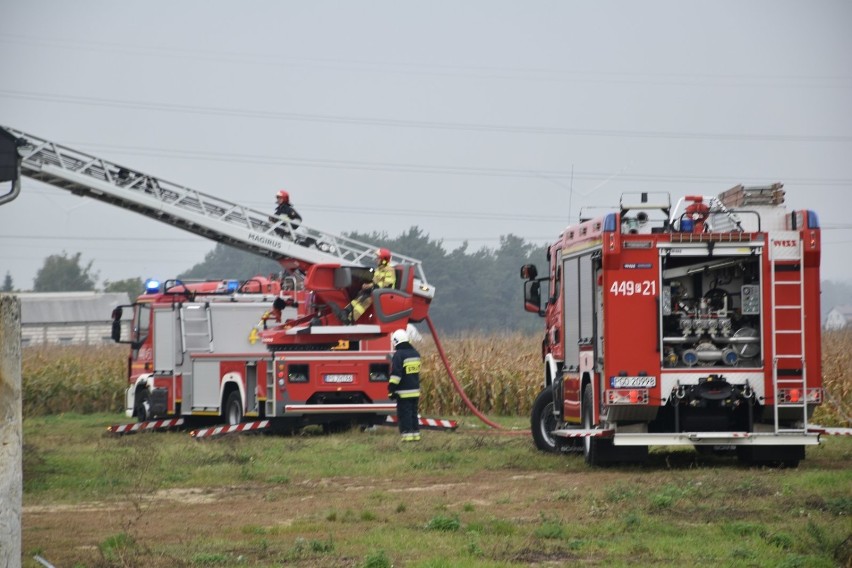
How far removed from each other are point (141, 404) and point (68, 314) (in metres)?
55.4

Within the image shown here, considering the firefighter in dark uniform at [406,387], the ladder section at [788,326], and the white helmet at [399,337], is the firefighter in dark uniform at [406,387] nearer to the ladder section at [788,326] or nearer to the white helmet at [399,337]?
the white helmet at [399,337]

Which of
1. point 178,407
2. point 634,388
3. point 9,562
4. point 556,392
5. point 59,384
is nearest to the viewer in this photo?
point 9,562

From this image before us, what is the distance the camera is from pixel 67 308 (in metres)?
79.4

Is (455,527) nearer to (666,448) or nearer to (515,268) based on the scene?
(666,448)

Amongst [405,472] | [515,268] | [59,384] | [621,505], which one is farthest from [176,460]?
[515,268]

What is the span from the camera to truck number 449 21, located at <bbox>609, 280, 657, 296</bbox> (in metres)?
14.5

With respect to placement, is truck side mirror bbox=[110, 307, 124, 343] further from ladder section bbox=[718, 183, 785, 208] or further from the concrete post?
the concrete post

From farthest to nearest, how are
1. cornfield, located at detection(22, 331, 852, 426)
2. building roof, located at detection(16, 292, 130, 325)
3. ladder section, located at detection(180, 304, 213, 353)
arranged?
building roof, located at detection(16, 292, 130, 325) < ladder section, located at detection(180, 304, 213, 353) < cornfield, located at detection(22, 331, 852, 426)

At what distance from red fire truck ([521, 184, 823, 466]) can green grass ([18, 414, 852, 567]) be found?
19.3 inches

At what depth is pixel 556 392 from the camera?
1712cm

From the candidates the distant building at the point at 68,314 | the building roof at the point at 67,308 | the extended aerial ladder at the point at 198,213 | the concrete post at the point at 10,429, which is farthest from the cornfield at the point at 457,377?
the building roof at the point at 67,308

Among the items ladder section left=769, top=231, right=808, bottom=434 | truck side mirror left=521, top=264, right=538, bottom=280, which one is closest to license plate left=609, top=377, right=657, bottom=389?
ladder section left=769, top=231, right=808, bottom=434

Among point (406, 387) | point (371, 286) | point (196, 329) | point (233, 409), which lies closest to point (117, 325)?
point (196, 329)

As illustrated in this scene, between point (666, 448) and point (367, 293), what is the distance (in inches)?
228
